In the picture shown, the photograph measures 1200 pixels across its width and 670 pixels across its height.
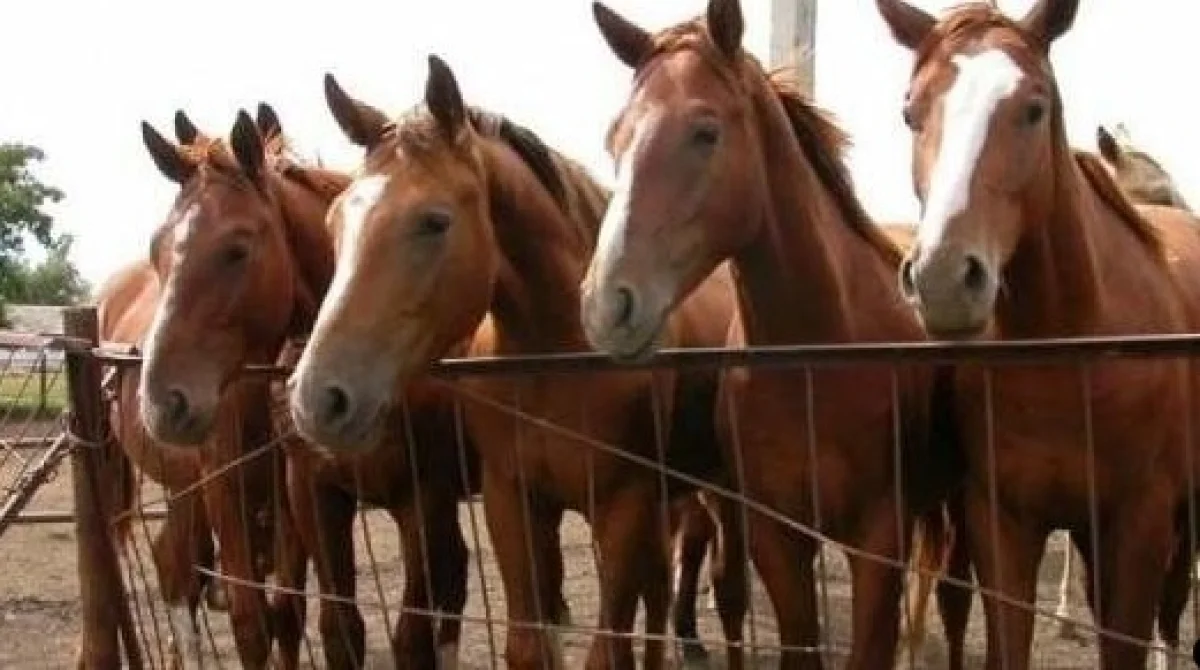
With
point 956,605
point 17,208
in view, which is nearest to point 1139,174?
point 956,605

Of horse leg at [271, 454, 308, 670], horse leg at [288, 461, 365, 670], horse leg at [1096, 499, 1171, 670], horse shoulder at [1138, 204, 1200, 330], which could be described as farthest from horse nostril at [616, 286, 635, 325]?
horse leg at [271, 454, 308, 670]

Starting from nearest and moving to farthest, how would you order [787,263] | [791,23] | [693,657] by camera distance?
[787,263] < [693,657] < [791,23]

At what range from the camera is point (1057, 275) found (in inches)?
144

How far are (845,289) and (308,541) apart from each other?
240 cm

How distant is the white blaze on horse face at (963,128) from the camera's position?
3191mm

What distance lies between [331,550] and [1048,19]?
3.03m

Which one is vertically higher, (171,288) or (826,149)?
(826,149)

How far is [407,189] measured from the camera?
3.93m

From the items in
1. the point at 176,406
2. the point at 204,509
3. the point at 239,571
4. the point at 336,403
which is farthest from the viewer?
the point at 204,509

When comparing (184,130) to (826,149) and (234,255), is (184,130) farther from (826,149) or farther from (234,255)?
(826,149)

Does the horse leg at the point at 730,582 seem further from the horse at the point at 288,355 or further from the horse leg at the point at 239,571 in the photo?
the horse leg at the point at 239,571

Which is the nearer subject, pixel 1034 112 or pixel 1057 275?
pixel 1034 112

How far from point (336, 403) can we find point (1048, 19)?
1857mm

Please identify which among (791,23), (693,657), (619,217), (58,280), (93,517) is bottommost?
(693,657)
